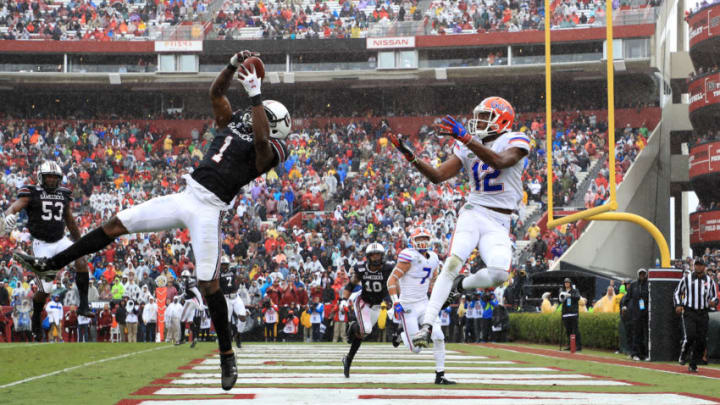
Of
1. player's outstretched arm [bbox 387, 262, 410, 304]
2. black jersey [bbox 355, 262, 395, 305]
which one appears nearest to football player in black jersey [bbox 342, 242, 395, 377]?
black jersey [bbox 355, 262, 395, 305]

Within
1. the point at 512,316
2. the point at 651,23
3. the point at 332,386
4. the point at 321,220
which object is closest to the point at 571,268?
the point at 512,316

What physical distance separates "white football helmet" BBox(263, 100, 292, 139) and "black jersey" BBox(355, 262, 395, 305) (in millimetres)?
4405

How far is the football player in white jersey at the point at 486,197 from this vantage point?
806 cm

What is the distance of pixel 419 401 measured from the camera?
7.31 m

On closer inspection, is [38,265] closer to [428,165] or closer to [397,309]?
[428,165]

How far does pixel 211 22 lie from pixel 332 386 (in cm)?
3527

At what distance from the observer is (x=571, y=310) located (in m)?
19.6

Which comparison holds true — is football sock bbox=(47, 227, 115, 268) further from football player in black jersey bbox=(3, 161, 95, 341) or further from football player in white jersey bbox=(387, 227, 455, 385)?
football player in white jersey bbox=(387, 227, 455, 385)

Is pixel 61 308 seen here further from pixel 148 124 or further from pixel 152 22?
pixel 152 22

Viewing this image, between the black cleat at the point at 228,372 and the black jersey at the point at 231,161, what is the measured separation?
1.11 m

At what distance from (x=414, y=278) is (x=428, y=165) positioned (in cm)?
328

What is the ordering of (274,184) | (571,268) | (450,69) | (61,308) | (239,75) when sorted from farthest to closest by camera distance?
1. (450,69)
2. (274,184)
3. (571,268)
4. (61,308)
5. (239,75)

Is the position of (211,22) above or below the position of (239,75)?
above

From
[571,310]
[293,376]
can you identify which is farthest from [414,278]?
[571,310]
